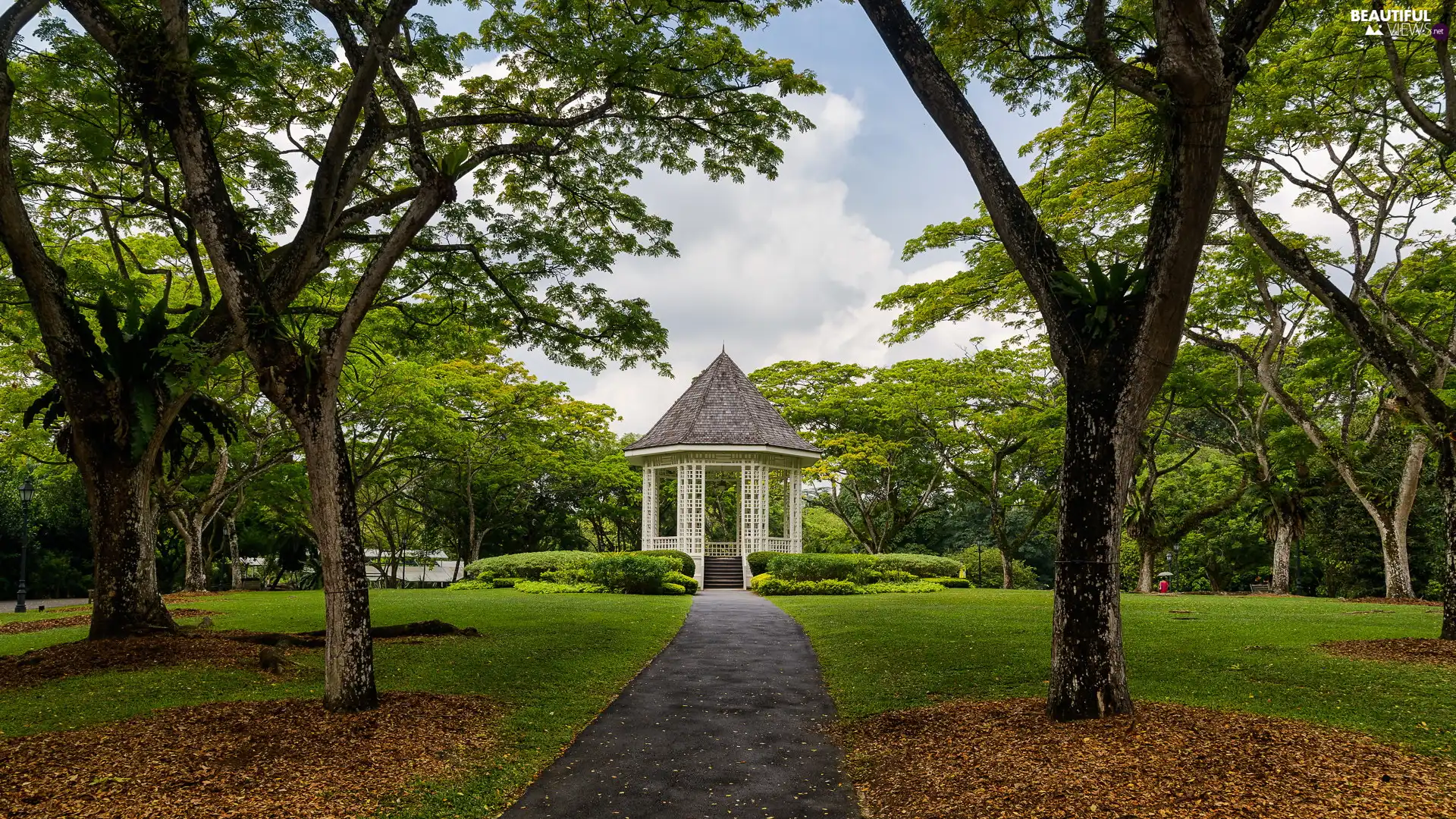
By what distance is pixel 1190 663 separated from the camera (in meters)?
8.33

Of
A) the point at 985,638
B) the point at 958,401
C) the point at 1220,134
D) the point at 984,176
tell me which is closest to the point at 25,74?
the point at 984,176

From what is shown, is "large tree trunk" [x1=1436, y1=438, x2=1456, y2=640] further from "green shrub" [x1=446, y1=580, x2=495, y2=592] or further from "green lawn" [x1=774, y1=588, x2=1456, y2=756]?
"green shrub" [x1=446, y1=580, x2=495, y2=592]

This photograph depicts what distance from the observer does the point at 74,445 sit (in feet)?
29.0

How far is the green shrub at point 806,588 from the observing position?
21.2m

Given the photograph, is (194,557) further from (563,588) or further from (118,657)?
(118,657)

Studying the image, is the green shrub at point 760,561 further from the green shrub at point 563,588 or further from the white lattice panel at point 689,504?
the green shrub at point 563,588

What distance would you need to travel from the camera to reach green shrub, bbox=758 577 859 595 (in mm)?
21156

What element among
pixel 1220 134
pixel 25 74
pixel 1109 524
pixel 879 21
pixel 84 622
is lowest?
pixel 84 622

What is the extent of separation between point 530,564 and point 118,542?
1473 cm

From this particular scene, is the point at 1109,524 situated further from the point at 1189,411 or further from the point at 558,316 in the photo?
the point at 1189,411

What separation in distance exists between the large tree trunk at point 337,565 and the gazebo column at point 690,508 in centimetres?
1823

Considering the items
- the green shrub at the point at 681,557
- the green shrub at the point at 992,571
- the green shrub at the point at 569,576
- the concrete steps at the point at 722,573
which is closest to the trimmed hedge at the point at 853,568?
the concrete steps at the point at 722,573

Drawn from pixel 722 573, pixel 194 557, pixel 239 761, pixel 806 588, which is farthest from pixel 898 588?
pixel 194 557

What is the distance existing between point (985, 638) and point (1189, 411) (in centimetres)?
2055
